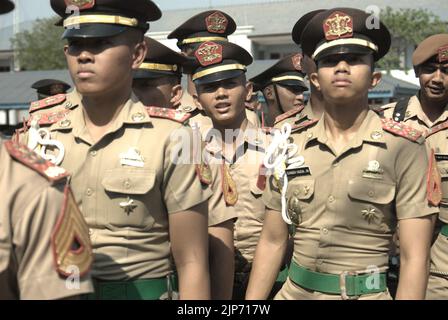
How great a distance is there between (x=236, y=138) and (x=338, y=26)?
1.48 meters

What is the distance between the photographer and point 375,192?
3270 mm

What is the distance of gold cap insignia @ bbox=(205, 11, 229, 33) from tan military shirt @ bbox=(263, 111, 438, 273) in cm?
349

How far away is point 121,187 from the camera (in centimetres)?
274

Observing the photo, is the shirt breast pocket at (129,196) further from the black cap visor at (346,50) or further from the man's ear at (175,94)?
the man's ear at (175,94)

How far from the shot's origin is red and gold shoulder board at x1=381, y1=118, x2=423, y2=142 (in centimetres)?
332

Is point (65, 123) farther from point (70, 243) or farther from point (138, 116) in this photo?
point (70, 243)

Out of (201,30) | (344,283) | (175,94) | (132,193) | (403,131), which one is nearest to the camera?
(132,193)

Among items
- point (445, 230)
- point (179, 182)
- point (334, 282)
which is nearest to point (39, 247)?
point (179, 182)

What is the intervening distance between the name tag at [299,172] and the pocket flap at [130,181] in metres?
1.03

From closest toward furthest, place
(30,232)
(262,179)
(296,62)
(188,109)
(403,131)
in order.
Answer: (30,232), (403,131), (262,179), (188,109), (296,62)

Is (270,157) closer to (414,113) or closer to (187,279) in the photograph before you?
(187,279)

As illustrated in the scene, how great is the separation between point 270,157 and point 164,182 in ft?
3.35

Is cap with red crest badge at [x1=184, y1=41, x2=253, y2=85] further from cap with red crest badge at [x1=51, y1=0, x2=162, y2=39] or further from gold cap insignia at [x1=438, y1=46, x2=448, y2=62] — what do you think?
cap with red crest badge at [x1=51, y1=0, x2=162, y2=39]

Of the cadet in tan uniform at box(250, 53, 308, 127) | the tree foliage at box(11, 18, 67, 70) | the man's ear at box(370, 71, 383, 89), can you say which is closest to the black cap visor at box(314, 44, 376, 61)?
the man's ear at box(370, 71, 383, 89)
